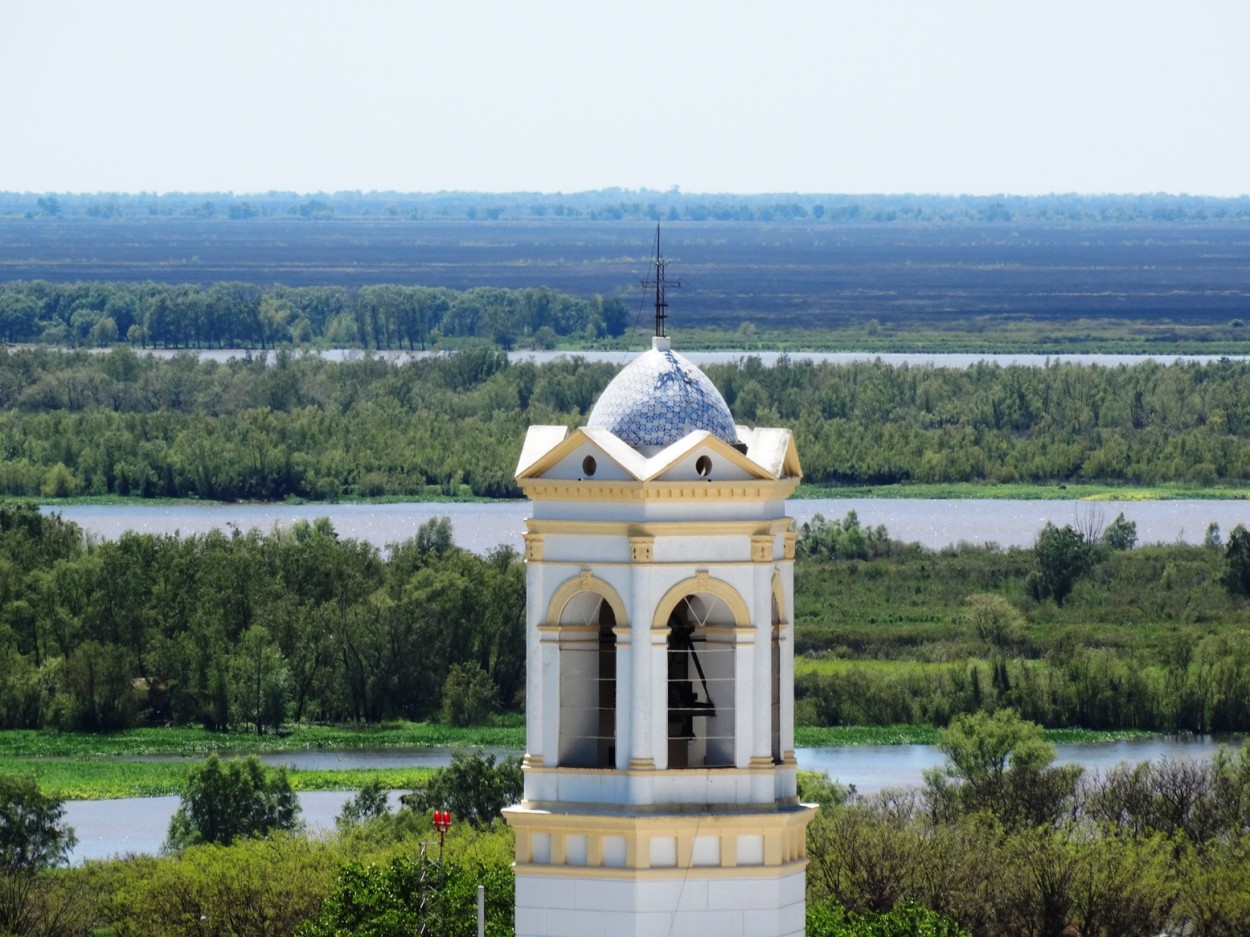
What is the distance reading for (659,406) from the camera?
13.2 metres

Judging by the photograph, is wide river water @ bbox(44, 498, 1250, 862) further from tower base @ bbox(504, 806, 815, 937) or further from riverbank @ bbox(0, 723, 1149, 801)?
tower base @ bbox(504, 806, 815, 937)

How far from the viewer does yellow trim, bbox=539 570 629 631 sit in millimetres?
13016

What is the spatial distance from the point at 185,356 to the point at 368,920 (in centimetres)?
14396

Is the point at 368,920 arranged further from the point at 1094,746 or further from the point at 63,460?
the point at 63,460

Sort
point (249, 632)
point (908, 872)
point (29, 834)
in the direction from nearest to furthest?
1. point (908, 872)
2. point (29, 834)
3. point (249, 632)

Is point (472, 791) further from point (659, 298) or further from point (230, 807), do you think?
point (659, 298)

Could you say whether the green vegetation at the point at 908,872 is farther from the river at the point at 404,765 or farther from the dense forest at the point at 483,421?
the dense forest at the point at 483,421

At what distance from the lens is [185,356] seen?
16812 centimetres

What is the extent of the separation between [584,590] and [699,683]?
635mm

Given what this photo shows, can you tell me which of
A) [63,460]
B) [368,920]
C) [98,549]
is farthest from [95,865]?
[63,460]

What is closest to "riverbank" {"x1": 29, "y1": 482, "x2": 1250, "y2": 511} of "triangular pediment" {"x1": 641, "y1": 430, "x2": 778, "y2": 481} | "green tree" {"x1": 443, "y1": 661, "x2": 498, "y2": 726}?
"green tree" {"x1": 443, "y1": 661, "x2": 498, "y2": 726}

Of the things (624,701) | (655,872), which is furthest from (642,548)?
(655,872)

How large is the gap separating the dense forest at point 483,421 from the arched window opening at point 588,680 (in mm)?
100889

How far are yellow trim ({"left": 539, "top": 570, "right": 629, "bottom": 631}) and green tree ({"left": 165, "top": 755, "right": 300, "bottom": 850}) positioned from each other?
35.8 metres
